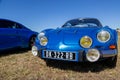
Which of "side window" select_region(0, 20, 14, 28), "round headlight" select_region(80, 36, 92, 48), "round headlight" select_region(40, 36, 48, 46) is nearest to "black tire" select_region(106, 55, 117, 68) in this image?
"round headlight" select_region(80, 36, 92, 48)

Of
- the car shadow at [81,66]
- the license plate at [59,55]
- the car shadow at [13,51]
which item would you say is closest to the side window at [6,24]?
the car shadow at [13,51]

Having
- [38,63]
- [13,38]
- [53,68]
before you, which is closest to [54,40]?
[53,68]

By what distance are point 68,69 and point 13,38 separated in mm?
2981

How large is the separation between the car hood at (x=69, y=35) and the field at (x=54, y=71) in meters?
0.69

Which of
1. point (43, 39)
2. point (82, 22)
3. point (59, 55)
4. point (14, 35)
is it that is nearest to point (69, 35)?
point (59, 55)

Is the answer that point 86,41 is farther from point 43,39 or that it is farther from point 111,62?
point 43,39

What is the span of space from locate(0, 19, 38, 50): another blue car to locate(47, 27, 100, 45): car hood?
2.34m

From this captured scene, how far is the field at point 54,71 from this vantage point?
4625mm

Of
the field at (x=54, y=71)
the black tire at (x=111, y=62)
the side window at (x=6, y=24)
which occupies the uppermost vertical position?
the side window at (x=6, y=24)

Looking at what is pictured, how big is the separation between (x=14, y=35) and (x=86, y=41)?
138 inches

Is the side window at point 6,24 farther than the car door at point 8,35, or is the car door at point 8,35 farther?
the side window at point 6,24

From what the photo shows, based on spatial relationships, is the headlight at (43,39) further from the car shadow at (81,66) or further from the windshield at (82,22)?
the windshield at (82,22)

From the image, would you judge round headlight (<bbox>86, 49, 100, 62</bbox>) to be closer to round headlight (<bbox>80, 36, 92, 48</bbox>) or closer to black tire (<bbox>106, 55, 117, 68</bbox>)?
round headlight (<bbox>80, 36, 92, 48</bbox>)

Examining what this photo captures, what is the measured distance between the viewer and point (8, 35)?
287 inches
